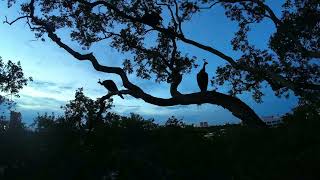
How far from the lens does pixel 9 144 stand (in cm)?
1485

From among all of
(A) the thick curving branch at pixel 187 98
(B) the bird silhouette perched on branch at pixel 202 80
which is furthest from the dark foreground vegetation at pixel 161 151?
(B) the bird silhouette perched on branch at pixel 202 80

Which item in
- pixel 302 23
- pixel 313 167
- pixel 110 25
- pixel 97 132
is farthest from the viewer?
pixel 110 25

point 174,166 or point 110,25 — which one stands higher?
point 110,25

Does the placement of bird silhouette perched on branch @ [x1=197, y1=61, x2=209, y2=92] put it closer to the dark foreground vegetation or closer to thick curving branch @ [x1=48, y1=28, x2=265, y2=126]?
thick curving branch @ [x1=48, y1=28, x2=265, y2=126]

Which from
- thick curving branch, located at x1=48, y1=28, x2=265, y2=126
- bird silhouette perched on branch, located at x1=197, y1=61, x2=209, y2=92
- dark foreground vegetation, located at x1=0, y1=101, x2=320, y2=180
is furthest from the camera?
bird silhouette perched on branch, located at x1=197, y1=61, x2=209, y2=92

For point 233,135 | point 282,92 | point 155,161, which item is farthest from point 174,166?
point 282,92

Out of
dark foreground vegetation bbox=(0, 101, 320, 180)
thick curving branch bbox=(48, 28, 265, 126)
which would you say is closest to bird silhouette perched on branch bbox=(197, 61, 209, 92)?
thick curving branch bbox=(48, 28, 265, 126)

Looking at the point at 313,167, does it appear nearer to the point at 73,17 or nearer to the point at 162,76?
the point at 162,76

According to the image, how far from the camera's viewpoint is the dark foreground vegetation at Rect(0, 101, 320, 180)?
26.3 ft

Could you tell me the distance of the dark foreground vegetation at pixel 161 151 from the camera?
802 centimetres

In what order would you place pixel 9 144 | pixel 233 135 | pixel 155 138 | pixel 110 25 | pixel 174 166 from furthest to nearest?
pixel 110 25 < pixel 9 144 < pixel 155 138 < pixel 174 166 < pixel 233 135

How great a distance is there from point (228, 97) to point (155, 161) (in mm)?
5007

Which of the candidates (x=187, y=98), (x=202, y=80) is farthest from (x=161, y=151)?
(x=202, y=80)

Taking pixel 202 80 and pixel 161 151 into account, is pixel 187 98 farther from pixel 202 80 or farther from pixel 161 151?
pixel 161 151
